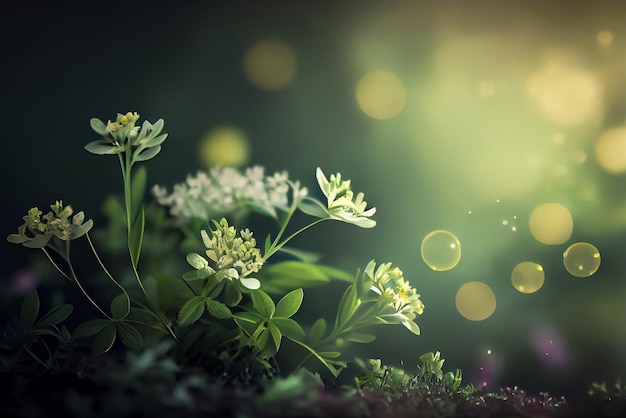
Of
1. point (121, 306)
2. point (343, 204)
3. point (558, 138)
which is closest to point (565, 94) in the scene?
point (558, 138)

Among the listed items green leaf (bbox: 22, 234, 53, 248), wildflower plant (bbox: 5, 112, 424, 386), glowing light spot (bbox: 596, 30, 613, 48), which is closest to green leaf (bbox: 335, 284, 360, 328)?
wildflower plant (bbox: 5, 112, 424, 386)

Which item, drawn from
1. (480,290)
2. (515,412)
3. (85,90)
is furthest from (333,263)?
(85,90)

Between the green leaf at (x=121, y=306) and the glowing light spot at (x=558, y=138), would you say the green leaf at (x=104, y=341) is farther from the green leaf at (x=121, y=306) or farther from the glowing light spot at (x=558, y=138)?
the glowing light spot at (x=558, y=138)

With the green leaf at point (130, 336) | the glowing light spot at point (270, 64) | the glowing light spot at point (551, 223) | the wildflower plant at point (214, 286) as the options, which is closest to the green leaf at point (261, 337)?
the wildflower plant at point (214, 286)

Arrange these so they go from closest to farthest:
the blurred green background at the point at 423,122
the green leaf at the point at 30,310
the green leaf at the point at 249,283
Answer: the green leaf at the point at 249,283
the green leaf at the point at 30,310
the blurred green background at the point at 423,122

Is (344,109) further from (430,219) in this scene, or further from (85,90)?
(85,90)

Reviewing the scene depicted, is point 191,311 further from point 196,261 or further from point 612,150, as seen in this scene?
point 612,150
